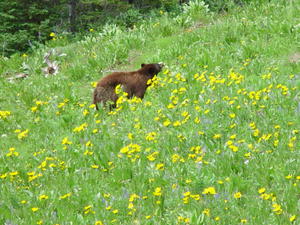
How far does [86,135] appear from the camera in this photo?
792cm

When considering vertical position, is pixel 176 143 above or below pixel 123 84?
above

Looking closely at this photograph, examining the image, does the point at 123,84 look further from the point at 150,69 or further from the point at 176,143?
the point at 176,143

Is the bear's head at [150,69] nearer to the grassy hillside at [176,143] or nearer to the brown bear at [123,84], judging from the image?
the brown bear at [123,84]

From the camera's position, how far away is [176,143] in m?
6.62

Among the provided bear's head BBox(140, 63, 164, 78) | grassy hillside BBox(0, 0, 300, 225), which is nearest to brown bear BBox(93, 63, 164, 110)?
bear's head BBox(140, 63, 164, 78)

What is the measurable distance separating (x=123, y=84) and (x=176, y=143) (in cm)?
316

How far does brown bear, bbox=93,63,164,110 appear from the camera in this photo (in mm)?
9250

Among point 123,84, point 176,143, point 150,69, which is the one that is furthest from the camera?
point 150,69

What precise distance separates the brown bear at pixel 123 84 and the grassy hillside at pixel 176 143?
0.88 ft

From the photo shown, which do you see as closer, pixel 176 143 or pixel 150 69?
pixel 176 143

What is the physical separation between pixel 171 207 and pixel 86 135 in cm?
317

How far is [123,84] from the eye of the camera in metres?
9.45

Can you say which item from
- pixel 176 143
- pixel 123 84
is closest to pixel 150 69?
pixel 123 84

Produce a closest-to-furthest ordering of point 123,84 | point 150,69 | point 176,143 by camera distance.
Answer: point 176,143 < point 123,84 < point 150,69
